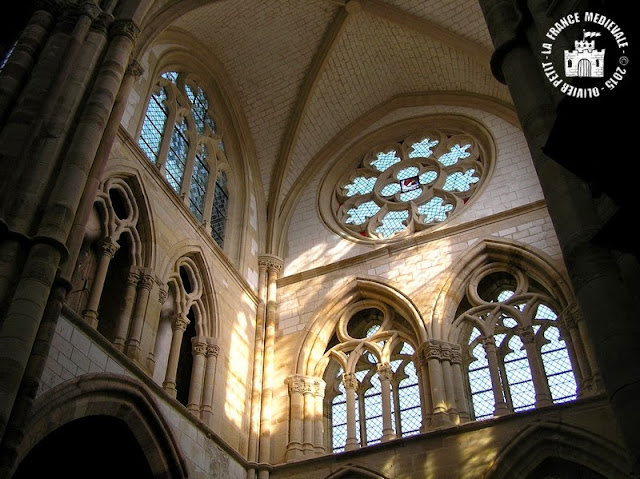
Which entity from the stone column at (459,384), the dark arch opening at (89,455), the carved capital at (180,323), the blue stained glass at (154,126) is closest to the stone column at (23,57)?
the blue stained glass at (154,126)

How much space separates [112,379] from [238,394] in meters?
3.26

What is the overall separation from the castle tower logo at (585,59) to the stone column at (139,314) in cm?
585

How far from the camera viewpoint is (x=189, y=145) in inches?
524

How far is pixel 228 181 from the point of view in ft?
47.2

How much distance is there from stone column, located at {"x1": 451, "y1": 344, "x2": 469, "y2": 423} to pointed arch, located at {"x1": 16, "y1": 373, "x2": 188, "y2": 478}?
144 inches

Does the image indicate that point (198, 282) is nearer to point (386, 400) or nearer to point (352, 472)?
point (386, 400)

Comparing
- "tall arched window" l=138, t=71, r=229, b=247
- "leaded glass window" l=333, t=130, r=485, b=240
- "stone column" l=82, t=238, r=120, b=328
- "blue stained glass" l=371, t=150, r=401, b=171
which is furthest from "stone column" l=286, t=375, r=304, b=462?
"blue stained glass" l=371, t=150, r=401, b=171

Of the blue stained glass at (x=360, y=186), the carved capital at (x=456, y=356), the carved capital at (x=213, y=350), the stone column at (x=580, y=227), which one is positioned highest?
the blue stained glass at (x=360, y=186)

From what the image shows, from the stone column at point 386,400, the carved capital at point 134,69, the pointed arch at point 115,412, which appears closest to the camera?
the pointed arch at point 115,412

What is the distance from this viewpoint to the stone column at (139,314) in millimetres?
9383

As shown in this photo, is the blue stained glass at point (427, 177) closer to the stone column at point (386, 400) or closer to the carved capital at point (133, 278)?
the stone column at point (386, 400)

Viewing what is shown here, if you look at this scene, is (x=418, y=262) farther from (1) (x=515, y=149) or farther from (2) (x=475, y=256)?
(1) (x=515, y=149)

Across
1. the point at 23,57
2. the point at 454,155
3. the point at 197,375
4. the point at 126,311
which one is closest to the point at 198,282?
the point at 197,375

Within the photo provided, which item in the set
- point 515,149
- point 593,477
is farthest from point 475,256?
point 593,477
